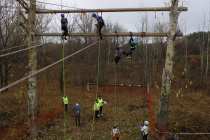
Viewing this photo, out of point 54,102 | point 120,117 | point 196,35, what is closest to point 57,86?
point 54,102

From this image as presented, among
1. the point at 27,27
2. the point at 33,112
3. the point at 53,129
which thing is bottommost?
the point at 53,129

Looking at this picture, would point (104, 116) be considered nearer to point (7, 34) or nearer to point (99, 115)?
point (99, 115)

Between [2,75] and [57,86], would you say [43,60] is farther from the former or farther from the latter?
[2,75]

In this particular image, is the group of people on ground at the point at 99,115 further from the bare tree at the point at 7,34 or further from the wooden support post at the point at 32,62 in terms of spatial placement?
the bare tree at the point at 7,34

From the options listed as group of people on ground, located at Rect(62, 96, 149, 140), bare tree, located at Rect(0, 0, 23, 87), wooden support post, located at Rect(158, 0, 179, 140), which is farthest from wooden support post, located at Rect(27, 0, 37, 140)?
bare tree, located at Rect(0, 0, 23, 87)

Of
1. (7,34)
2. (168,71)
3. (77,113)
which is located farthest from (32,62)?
(7,34)

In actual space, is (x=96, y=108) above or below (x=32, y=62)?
below

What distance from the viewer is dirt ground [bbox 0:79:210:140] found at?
20.1 meters

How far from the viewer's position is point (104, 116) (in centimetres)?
2370

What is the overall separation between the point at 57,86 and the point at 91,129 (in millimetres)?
16041

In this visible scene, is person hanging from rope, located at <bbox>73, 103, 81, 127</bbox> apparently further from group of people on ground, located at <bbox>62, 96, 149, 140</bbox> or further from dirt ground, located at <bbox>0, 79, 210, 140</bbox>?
dirt ground, located at <bbox>0, 79, 210, 140</bbox>

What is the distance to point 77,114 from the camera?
2103 cm

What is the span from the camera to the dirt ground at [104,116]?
2014cm

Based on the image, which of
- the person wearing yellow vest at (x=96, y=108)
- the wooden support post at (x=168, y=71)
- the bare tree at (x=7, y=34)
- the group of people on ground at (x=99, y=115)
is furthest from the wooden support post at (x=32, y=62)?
the bare tree at (x=7, y=34)
